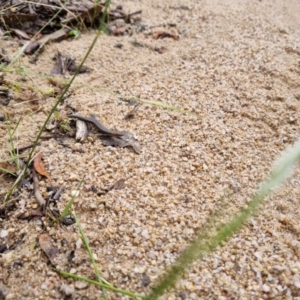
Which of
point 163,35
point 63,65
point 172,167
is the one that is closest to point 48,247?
point 172,167

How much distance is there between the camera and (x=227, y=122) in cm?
149

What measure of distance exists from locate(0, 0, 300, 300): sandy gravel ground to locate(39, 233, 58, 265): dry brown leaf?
16 millimetres

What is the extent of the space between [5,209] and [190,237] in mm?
551

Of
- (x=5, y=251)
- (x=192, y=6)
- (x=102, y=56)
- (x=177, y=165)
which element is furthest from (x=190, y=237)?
(x=192, y=6)

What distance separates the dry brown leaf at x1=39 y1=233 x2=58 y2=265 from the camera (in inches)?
41.1

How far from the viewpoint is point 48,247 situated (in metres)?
1.06

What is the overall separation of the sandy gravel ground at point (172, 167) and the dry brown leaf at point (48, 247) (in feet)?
0.05

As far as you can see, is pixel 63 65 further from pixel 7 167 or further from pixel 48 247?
pixel 48 247

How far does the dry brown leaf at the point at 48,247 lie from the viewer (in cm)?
104

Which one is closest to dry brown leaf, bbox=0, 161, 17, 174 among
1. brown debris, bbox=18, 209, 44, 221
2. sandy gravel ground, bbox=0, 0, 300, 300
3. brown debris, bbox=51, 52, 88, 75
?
sandy gravel ground, bbox=0, 0, 300, 300

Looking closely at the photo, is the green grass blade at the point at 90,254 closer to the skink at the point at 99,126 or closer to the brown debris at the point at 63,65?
the skink at the point at 99,126

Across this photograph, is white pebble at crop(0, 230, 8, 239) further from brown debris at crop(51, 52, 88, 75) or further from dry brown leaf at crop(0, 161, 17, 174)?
brown debris at crop(51, 52, 88, 75)

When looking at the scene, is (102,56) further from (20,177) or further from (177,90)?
(20,177)

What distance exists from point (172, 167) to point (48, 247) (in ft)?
1.54
